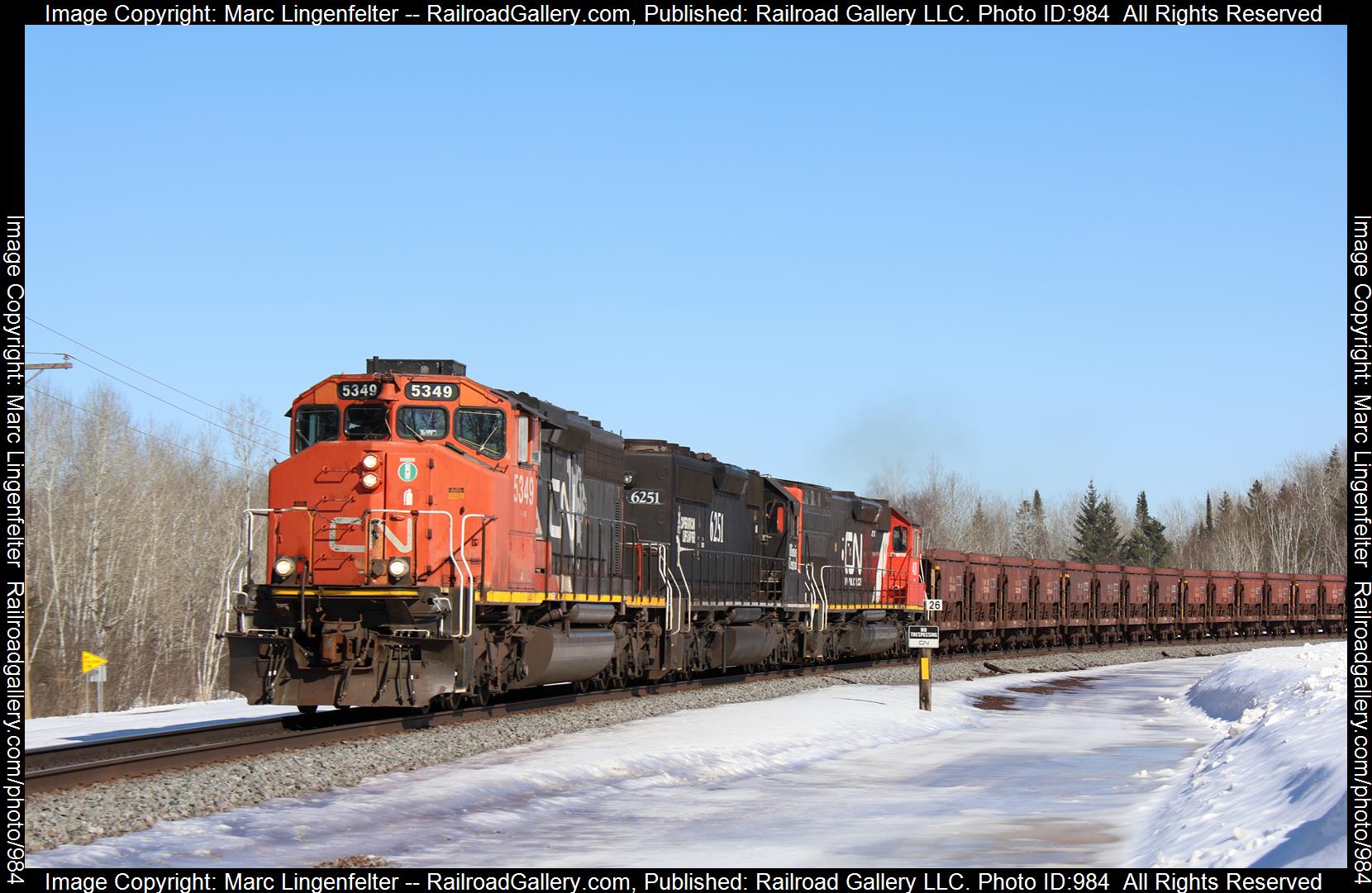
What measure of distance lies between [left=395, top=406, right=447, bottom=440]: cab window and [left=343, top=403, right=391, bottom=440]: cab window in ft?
0.59

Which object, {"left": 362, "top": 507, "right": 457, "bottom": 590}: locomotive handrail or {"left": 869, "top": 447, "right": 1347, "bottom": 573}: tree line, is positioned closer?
{"left": 362, "top": 507, "right": 457, "bottom": 590}: locomotive handrail

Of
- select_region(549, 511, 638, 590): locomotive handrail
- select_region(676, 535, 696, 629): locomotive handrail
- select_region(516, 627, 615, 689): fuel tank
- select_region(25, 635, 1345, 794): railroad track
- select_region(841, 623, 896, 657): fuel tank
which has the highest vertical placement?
select_region(549, 511, 638, 590): locomotive handrail

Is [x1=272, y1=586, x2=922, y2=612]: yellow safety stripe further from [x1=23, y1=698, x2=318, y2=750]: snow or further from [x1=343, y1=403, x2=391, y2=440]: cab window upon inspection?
[x1=343, y1=403, x2=391, y2=440]: cab window

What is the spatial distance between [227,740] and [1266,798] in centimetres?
1038

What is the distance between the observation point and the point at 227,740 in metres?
15.0

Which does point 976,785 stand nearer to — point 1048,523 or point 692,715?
point 692,715

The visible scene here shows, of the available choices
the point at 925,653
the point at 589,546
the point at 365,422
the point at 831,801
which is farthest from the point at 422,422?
the point at 925,653

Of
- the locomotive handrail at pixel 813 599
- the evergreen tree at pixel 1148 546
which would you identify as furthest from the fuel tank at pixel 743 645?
the evergreen tree at pixel 1148 546

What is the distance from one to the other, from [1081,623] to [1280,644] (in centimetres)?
1116

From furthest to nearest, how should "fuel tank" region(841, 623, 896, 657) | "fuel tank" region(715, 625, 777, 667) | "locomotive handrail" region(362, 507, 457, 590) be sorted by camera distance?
1. "fuel tank" region(841, 623, 896, 657)
2. "fuel tank" region(715, 625, 777, 667)
3. "locomotive handrail" region(362, 507, 457, 590)

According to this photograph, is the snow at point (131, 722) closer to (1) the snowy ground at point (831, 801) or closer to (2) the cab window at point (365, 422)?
(2) the cab window at point (365, 422)

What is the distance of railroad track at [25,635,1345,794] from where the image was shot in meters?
12.0

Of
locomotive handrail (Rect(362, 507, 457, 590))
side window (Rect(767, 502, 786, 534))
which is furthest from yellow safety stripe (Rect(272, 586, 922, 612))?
side window (Rect(767, 502, 786, 534))

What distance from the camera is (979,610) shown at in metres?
42.8
